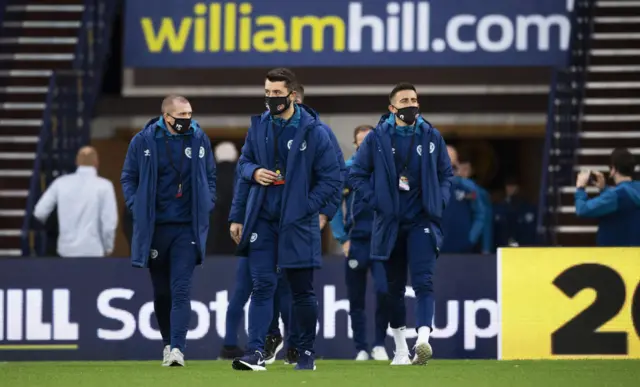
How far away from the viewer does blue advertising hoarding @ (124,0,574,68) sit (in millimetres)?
21906

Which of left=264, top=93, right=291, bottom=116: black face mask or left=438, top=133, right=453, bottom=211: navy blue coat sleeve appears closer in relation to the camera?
left=264, top=93, right=291, bottom=116: black face mask

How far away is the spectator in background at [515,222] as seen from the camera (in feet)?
66.3

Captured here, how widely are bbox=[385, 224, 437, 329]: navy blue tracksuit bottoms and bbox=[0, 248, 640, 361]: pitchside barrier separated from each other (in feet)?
7.96

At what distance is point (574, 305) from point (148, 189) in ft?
14.1

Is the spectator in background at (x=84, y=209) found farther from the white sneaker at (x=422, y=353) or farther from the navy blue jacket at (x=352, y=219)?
the white sneaker at (x=422, y=353)

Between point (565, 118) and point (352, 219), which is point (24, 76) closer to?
point (565, 118)

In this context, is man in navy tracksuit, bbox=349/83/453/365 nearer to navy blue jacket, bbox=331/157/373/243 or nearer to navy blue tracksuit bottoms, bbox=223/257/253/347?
navy blue jacket, bbox=331/157/373/243

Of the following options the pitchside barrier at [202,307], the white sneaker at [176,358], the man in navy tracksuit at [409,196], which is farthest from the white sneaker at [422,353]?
the pitchside barrier at [202,307]

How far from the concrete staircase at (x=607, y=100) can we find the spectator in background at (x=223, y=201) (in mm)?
4200

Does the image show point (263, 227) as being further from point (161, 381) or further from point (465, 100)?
point (465, 100)

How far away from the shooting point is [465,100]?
2338 cm

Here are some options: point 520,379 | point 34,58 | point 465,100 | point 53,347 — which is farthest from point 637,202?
point 34,58

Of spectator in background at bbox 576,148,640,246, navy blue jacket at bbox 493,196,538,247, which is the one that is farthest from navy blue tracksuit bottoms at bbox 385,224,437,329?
navy blue jacket at bbox 493,196,538,247

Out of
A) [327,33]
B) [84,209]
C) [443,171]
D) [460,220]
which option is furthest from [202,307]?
[327,33]
